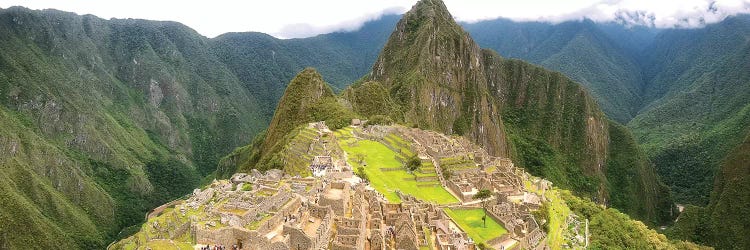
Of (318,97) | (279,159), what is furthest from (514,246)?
(318,97)

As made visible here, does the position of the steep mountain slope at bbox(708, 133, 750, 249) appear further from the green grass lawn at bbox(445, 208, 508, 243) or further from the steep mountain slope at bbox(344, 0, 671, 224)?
the green grass lawn at bbox(445, 208, 508, 243)

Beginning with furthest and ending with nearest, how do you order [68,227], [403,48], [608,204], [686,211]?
1. [403,48]
2. [608,204]
3. [68,227]
4. [686,211]

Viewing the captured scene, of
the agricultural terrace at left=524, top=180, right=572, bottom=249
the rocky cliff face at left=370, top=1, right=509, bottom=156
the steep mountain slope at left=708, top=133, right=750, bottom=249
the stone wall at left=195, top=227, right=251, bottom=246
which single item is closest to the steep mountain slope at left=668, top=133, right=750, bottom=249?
the steep mountain slope at left=708, top=133, right=750, bottom=249

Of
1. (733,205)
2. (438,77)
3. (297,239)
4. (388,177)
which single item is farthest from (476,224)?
(438,77)

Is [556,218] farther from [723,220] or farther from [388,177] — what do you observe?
[723,220]

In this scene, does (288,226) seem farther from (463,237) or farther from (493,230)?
(493,230)
